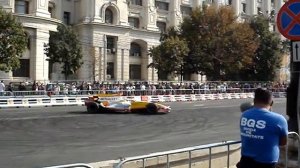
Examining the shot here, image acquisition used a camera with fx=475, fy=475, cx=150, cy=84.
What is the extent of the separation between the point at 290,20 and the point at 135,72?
58098mm

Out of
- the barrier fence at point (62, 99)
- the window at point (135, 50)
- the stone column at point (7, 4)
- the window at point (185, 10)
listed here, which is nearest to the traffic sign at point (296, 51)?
the barrier fence at point (62, 99)

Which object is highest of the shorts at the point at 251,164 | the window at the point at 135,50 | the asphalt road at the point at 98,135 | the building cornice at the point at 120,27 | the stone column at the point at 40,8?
the stone column at the point at 40,8

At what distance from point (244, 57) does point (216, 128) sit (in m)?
39.5

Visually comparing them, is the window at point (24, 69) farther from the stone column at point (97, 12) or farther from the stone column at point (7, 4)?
the stone column at point (97, 12)

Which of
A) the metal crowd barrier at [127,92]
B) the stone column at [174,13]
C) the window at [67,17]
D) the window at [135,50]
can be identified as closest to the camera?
the metal crowd barrier at [127,92]

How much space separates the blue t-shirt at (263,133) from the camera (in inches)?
204

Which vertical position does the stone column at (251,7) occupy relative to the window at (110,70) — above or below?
above

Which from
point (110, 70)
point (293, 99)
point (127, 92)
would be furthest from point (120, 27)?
point (293, 99)

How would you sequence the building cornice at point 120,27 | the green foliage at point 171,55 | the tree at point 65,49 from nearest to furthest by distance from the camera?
the tree at point 65,49, the green foliage at point 171,55, the building cornice at point 120,27

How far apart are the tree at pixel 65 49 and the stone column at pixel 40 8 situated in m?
2.63

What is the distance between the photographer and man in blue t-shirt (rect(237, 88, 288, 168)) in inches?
204

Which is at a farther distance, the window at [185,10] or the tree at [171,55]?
the window at [185,10]

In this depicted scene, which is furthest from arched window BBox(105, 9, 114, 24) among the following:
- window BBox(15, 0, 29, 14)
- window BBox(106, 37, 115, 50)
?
window BBox(15, 0, 29, 14)

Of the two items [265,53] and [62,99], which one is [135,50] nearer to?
[265,53]
